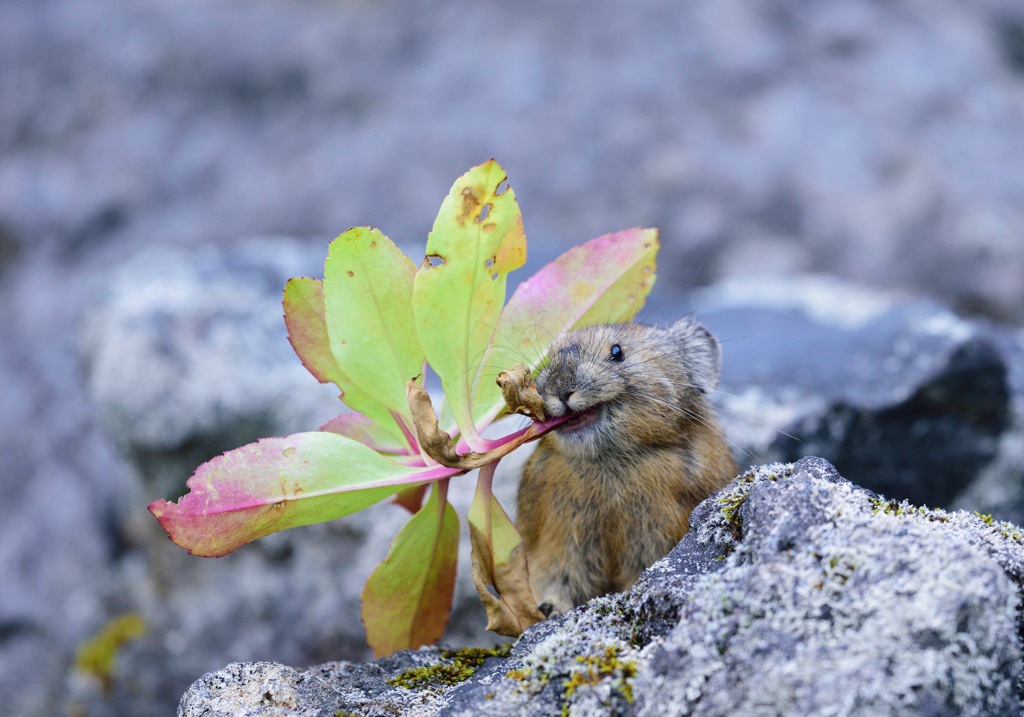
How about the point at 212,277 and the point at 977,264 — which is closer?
the point at 212,277

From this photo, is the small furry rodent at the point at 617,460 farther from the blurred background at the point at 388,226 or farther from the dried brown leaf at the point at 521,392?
the blurred background at the point at 388,226

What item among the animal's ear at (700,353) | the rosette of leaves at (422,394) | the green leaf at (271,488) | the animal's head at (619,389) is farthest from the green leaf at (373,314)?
the animal's ear at (700,353)

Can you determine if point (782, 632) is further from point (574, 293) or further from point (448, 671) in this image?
point (574, 293)

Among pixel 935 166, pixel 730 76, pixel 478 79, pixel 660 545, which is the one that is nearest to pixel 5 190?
pixel 478 79

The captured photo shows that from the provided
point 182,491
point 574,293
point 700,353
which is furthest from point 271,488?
point 182,491

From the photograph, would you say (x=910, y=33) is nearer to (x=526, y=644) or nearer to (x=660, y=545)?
(x=660, y=545)
